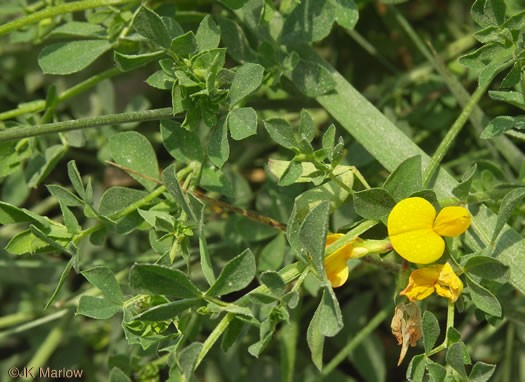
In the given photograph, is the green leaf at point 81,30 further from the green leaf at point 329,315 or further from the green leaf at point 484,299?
the green leaf at point 484,299

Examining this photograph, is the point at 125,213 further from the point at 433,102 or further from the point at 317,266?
the point at 433,102

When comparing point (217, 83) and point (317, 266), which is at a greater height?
point (217, 83)

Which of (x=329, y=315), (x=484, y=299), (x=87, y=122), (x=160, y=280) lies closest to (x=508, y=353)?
(x=484, y=299)

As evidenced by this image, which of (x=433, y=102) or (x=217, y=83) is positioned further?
(x=433, y=102)

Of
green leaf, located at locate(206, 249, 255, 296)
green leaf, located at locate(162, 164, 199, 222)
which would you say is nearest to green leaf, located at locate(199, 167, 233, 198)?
green leaf, located at locate(162, 164, 199, 222)

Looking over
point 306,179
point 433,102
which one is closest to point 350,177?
point 306,179

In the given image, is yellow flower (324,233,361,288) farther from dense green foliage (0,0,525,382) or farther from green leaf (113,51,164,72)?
green leaf (113,51,164,72)

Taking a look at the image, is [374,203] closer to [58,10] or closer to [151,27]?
[151,27]

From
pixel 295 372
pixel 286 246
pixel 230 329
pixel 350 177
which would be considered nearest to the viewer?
pixel 230 329

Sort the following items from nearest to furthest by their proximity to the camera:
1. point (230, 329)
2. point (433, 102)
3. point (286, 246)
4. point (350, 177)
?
point (230, 329), point (350, 177), point (286, 246), point (433, 102)
